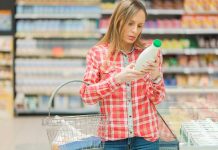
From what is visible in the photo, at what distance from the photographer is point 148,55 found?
2.16m

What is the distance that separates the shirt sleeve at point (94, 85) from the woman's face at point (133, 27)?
0.18 m

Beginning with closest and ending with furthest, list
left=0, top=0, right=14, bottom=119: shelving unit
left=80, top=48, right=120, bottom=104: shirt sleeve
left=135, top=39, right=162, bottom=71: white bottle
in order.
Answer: left=135, top=39, right=162, bottom=71: white bottle, left=80, top=48, right=120, bottom=104: shirt sleeve, left=0, top=0, right=14, bottom=119: shelving unit

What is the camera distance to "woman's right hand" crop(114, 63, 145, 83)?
217 cm

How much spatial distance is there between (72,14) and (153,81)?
18.3ft

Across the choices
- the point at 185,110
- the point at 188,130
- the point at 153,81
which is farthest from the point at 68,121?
the point at 185,110

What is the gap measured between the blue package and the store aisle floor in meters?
3.62

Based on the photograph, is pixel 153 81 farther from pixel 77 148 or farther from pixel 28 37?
pixel 28 37

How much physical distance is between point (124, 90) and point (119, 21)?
35 centimetres

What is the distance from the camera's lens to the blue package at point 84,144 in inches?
91.6

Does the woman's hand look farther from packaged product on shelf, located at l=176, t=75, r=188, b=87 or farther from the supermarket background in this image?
packaged product on shelf, located at l=176, t=75, r=188, b=87

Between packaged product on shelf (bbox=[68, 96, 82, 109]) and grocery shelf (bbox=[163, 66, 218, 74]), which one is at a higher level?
grocery shelf (bbox=[163, 66, 218, 74])

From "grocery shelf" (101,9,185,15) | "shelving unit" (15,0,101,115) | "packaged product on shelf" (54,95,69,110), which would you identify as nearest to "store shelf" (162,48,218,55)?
"grocery shelf" (101,9,185,15)

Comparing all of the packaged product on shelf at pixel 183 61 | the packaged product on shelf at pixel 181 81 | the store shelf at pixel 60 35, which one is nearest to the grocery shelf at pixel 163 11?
the store shelf at pixel 60 35

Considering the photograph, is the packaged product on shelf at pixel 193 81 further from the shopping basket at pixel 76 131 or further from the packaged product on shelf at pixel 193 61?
the shopping basket at pixel 76 131
